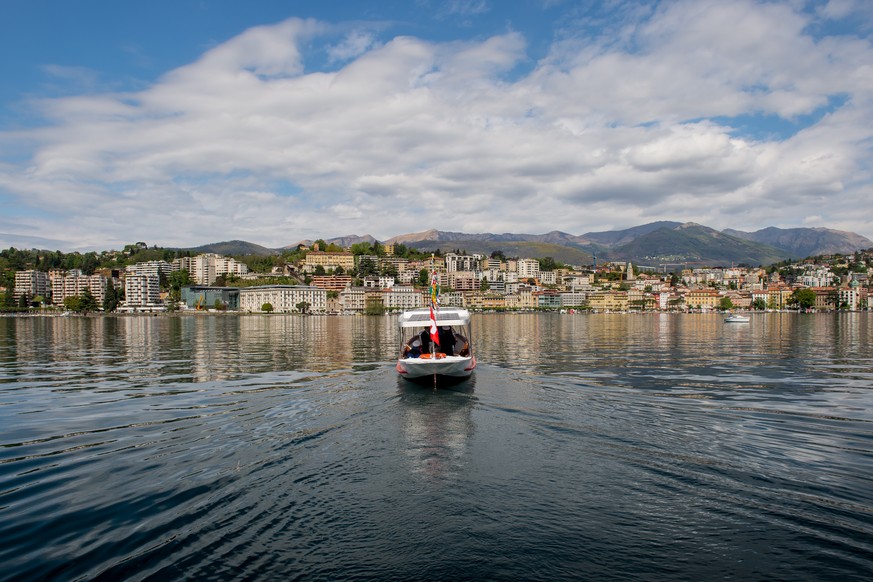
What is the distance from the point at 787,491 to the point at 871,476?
2.15m

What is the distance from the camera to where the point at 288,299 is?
635 ft

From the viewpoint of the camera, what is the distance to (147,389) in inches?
832

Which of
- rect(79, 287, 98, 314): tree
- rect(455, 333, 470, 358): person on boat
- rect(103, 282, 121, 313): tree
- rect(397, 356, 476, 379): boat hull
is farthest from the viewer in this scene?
rect(103, 282, 121, 313): tree

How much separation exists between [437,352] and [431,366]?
856mm

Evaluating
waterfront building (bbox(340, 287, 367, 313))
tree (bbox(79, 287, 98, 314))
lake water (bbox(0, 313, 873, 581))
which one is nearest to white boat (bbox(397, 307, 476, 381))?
lake water (bbox(0, 313, 873, 581))

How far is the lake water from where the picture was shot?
7.18 metres

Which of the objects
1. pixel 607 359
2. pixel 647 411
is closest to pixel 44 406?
pixel 647 411

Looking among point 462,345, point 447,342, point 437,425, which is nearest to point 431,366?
point 447,342

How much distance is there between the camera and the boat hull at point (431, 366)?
20.7 m

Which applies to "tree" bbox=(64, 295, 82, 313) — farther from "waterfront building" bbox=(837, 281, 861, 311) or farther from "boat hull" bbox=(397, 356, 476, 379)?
"waterfront building" bbox=(837, 281, 861, 311)

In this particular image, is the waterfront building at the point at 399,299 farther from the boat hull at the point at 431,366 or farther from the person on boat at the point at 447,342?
the boat hull at the point at 431,366

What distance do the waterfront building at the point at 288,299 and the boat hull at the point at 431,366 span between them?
17384 cm

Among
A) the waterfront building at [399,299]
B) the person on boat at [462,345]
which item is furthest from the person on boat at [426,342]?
the waterfront building at [399,299]

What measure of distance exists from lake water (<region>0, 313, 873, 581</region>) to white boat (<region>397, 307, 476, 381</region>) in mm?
1054
